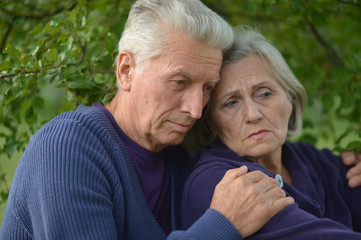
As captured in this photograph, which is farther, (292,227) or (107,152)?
(107,152)

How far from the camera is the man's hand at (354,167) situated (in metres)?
2.82

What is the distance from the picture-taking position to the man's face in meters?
2.22

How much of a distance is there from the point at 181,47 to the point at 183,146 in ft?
2.64

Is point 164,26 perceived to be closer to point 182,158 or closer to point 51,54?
point 51,54

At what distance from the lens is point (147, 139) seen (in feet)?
7.98

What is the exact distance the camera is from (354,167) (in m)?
2.90

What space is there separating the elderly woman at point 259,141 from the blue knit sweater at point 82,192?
316 millimetres

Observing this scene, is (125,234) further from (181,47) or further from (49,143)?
(181,47)

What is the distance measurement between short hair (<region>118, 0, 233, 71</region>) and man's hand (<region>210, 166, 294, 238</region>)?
0.75 metres

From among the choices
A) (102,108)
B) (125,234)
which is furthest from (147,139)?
(125,234)

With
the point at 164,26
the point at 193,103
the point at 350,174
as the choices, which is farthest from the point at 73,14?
the point at 350,174

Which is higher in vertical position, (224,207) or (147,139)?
(147,139)

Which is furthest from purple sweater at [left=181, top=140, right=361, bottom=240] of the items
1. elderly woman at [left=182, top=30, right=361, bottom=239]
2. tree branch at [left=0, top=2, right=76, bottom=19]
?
tree branch at [left=0, top=2, right=76, bottom=19]

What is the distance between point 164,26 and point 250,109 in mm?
712
